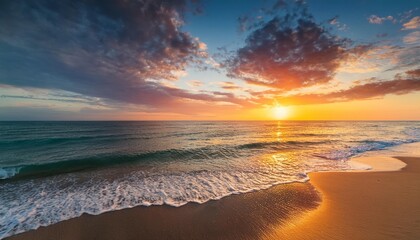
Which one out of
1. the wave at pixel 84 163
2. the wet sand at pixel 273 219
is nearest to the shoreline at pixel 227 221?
the wet sand at pixel 273 219

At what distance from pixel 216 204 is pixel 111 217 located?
3700 mm

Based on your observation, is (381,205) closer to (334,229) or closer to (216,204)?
(334,229)

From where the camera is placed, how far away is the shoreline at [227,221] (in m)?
5.04

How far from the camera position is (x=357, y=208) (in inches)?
246

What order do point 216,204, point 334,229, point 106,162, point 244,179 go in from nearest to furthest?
1. point 334,229
2. point 216,204
3. point 244,179
4. point 106,162

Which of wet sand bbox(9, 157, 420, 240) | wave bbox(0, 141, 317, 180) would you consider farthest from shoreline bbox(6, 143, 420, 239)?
wave bbox(0, 141, 317, 180)

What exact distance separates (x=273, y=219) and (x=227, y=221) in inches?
60.0

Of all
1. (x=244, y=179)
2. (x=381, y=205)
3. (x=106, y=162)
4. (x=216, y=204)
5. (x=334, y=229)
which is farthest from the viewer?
(x=106, y=162)

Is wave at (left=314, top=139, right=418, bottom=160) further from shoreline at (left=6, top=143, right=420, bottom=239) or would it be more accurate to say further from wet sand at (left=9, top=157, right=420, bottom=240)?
shoreline at (left=6, top=143, right=420, bottom=239)

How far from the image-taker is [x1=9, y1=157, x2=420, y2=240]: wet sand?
16.4 feet

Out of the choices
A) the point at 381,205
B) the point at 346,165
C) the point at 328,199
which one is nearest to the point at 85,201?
the point at 328,199

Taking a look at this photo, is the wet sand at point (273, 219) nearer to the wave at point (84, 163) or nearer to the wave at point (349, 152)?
the wave at point (349, 152)

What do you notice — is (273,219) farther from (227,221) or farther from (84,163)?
(84,163)

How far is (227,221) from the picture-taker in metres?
5.68
